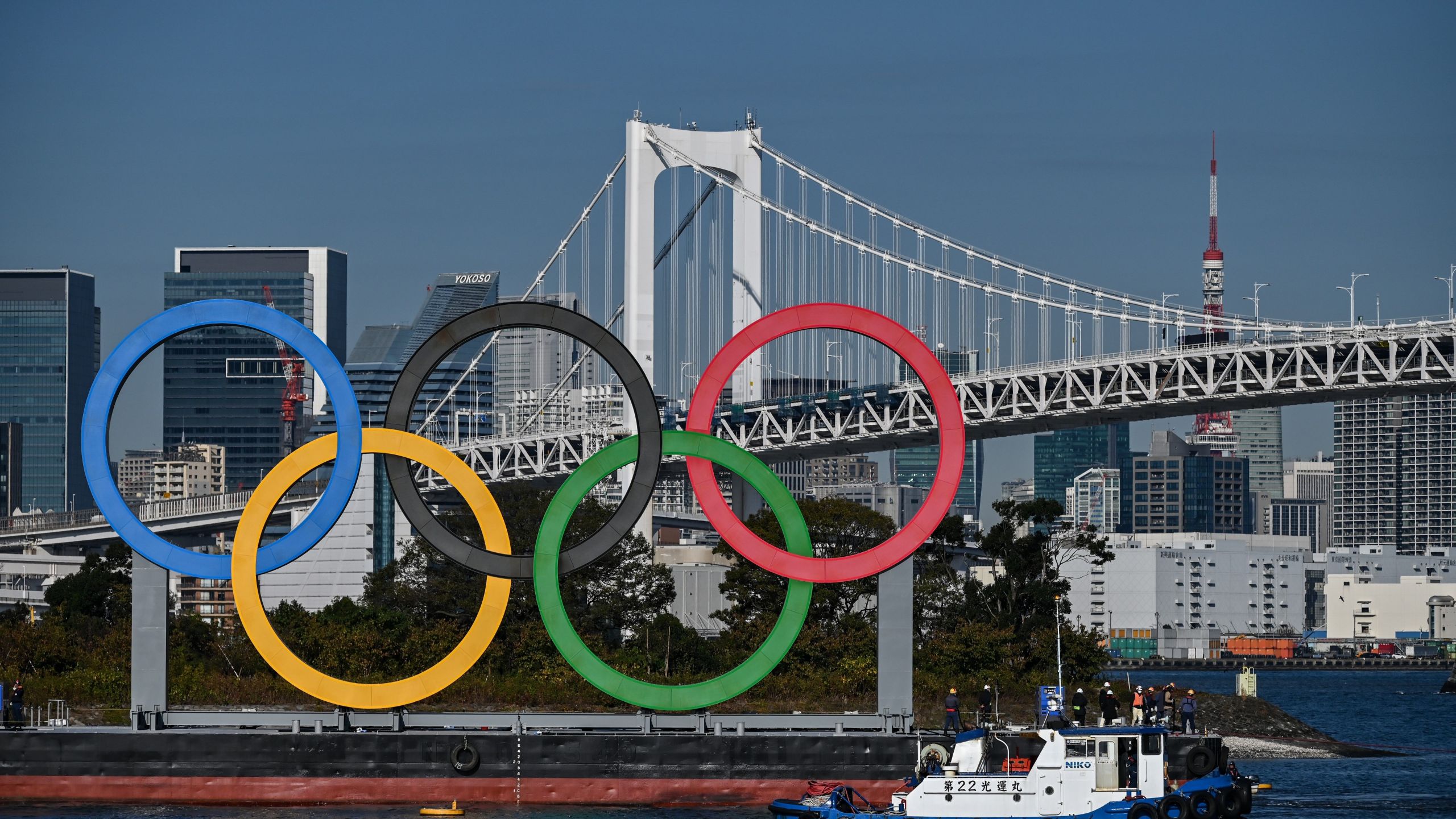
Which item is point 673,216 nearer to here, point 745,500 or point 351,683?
point 745,500

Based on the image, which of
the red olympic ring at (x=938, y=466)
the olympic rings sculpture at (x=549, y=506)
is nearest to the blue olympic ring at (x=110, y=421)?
the olympic rings sculpture at (x=549, y=506)

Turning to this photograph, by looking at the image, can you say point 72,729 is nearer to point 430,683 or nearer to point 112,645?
point 430,683

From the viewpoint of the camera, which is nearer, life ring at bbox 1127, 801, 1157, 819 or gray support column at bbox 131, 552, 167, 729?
life ring at bbox 1127, 801, 1157, 819

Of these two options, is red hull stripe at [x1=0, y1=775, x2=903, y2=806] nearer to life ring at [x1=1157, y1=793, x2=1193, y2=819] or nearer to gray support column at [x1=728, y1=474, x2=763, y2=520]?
life ring at [x1=1157, y1=793, x2=1193, y2=819]

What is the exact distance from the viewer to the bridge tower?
74.3 m

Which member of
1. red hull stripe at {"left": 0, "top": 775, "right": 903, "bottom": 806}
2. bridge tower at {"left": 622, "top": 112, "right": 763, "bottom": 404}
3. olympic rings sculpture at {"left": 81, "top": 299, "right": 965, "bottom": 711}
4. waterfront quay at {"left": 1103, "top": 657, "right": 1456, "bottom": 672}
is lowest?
waterfront quay at {"left": 1103, "top": 657, "right": 1456, "bottom": 672}

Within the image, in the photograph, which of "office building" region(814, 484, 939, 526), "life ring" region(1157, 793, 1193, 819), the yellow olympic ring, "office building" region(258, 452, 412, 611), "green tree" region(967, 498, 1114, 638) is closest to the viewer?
"life ring" region(1157, 793, 1193, 819)

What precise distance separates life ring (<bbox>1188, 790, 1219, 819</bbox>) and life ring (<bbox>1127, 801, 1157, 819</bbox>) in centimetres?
91

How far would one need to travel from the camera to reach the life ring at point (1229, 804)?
3144cm

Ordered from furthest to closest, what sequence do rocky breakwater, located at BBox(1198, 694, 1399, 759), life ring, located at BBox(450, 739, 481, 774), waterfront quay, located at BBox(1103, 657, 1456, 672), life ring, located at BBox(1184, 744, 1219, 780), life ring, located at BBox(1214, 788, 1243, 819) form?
1. waterfront quay, located at BBox(1103, 657, 1456, 672)
2. rocky breakwater, located at BBox(1198, 694, 1399, 759)
3. life ring, located at BBox(450, 739, 481, 774)
4. life ring, located at BBox(1184, 744, 1219, 780)
5. life ring, located at BBox(1214, 788, 1243, 819)

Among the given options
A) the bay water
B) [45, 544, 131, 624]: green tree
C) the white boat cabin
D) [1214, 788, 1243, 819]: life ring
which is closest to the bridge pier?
the bay water

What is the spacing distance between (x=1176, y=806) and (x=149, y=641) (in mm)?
Answer: 16931

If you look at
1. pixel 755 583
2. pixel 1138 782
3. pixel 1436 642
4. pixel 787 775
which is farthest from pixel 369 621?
pixel 1436 642

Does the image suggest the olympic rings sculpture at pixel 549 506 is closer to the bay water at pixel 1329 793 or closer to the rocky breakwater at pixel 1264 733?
the bay water at pixel 1329 793
